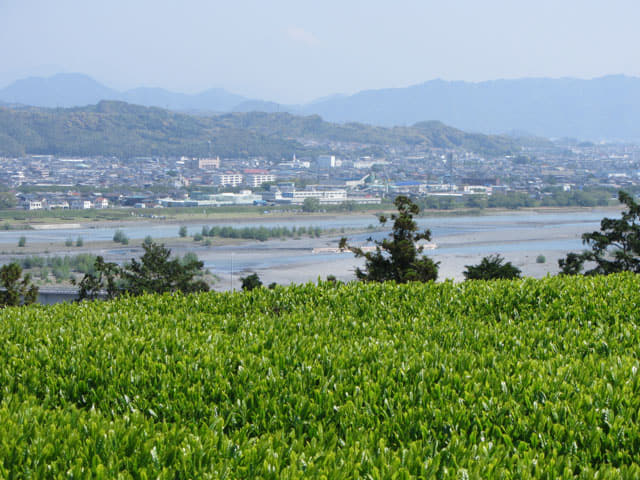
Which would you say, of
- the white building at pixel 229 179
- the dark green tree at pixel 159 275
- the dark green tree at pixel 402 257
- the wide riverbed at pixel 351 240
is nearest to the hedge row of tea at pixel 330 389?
the dark green tree at pixel 402 257

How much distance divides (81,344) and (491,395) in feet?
9.54

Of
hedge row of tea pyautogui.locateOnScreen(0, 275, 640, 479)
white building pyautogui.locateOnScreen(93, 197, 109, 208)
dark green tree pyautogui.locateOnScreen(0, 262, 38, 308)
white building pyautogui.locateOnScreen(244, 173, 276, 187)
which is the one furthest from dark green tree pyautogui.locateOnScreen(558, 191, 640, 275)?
white building pyautogui.locateOnScreen(244, 173, 276, 187)

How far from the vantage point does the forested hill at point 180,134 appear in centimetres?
9175

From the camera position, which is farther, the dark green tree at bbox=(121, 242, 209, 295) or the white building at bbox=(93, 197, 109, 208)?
the white building at bbox=(93, 197, 109, 208)

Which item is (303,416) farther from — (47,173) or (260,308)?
(47,173)

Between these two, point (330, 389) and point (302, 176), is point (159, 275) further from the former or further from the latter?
point (302, 176)

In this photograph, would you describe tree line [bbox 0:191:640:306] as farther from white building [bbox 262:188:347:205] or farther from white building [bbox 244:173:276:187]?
white building [bbox 244:173:276:187]

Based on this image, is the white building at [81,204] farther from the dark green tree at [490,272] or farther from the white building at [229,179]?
the dark green tree at [490,272]

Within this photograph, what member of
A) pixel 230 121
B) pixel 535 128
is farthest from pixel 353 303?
pixel 535 128

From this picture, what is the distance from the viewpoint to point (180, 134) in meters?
102

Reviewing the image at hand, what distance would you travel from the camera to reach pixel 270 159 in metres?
99.9

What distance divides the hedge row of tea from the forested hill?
92.5m

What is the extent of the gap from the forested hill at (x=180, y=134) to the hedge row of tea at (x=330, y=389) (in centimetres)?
9253

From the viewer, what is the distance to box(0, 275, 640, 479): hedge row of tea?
2.89 metres
